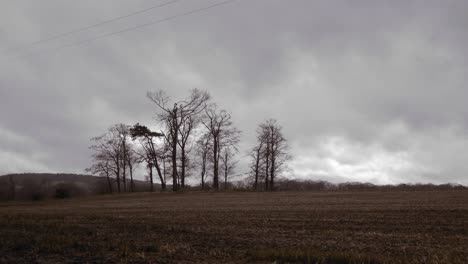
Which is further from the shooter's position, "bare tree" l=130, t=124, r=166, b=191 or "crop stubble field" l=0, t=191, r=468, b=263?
"bare tree" l=130, t=124, r=166, b=191

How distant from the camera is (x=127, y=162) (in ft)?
280

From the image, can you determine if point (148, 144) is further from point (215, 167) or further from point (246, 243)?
point (246, 243)

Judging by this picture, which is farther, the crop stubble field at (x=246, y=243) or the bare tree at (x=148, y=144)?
the bare tree at (x=148, y=144)

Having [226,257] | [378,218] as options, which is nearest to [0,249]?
[226,257]

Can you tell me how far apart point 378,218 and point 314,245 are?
7011 mm

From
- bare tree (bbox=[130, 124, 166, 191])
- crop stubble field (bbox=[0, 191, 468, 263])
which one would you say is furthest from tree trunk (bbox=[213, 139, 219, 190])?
crop stubble field (bbox=[0, 191, 468, 263])

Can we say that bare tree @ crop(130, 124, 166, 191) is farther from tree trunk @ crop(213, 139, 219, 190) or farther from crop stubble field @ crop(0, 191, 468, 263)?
crop stubble field @ crop(0, 191, 468, 263)

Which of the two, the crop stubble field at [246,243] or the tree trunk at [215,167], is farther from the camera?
the tree trunk at [215,167]

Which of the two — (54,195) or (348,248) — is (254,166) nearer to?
(54,195)

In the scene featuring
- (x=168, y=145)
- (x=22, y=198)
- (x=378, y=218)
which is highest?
(x=168, y=145)

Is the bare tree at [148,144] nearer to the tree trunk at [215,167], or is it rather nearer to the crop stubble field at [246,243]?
the tree trunk at [215,167]

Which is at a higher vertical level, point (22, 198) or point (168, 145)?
point (168, 145)

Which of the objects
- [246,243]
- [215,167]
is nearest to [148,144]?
[215,167]

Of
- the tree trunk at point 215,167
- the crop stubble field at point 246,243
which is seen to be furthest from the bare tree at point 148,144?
the crop stubble field at point 246,243
